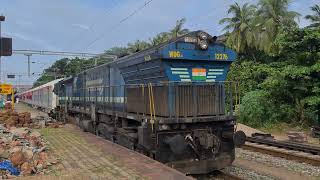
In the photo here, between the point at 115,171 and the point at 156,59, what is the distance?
289 centimetres

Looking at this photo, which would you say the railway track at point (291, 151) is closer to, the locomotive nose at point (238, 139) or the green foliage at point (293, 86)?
the locomotive nose at point (238, 139)

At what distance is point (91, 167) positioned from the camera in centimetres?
927

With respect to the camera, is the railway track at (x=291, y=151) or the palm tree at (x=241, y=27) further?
the palm tree at (x=241, y=27)

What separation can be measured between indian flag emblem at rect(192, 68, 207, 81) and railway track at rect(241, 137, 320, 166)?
420 cm

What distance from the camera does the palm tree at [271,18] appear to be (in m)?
36.2

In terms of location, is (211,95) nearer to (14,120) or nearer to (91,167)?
(91,167)

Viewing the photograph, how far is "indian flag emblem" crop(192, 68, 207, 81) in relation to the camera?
A: 10.1 meters

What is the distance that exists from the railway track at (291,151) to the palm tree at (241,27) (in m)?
24.5

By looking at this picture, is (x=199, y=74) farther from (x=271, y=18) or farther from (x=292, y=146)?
(x=271, y=18)

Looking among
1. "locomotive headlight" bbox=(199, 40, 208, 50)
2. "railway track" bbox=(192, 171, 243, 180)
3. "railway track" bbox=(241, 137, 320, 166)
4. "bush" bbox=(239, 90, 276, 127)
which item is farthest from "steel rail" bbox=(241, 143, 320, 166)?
"bush" bbox=(239, 90, 276, 127)

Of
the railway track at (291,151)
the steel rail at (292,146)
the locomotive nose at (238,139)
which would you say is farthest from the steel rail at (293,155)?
the locomotive nose at (238,139)

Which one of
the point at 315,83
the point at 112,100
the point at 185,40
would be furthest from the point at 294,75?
the point at 185,40

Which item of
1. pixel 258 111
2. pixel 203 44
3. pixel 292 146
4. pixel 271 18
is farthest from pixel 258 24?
pixel 203 44

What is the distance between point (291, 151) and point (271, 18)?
26269 millimetres
